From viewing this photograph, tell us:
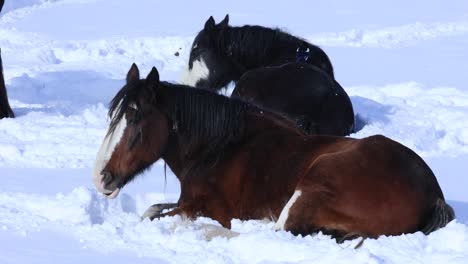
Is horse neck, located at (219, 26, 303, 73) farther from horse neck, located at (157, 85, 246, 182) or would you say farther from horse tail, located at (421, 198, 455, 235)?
horse tail, located at (421, 198, 455, 235)

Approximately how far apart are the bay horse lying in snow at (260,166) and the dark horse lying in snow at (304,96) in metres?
2.08

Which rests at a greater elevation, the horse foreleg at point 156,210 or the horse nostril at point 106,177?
the horse nostril at point 106,177

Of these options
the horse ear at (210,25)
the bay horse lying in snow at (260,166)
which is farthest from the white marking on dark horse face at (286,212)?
the horse ear at (210,25)

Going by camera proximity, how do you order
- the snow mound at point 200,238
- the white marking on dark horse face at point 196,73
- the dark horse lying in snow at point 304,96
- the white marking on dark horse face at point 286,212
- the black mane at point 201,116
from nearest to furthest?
the snow mound at point 200,238
the white marking on dark horse face at point 286,212
the black mane at point 201,116
the dark horse lying in snow at point 304,96
the white marking on dark horse face at point 196,73

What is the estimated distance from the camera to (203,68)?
898cm

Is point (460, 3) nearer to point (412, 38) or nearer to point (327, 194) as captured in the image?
point (412, 38)

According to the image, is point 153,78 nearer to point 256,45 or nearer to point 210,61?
point 210,61

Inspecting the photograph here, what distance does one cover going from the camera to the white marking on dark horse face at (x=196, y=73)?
8.94m

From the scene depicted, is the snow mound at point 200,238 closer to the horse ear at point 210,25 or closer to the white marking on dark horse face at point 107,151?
the white marking on dark horse face at point 107,151

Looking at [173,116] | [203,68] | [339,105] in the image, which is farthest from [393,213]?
[203,68]

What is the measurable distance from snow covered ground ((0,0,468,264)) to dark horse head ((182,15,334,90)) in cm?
102

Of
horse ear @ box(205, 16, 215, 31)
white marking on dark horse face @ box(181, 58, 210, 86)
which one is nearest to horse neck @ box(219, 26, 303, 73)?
horse ear @ box(205, 16, 215, 31)

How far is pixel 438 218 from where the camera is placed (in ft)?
14.3

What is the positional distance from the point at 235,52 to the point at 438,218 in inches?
198
